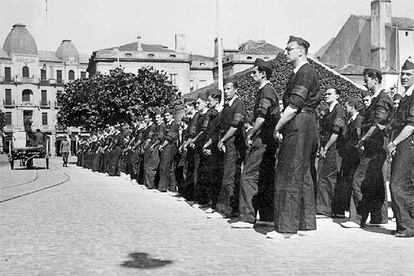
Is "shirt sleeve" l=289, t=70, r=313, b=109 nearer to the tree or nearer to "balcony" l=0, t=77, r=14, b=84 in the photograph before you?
the tree

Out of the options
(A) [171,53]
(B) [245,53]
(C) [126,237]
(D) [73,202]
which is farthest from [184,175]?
(A) [171,53]

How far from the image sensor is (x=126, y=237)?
780 cm

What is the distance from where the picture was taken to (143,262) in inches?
243

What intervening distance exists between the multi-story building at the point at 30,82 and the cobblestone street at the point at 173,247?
310 feet

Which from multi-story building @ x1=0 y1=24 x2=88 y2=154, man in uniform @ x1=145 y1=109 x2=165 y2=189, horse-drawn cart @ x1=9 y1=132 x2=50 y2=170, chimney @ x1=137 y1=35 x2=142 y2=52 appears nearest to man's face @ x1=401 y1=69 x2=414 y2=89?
man in uniform @ x1=145 y1=109 x2=165 y2=189

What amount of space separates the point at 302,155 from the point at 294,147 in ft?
0.47

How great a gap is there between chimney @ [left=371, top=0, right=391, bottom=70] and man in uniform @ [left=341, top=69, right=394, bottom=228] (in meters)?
48.0

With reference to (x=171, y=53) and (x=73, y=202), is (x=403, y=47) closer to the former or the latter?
(x=171, y=53)

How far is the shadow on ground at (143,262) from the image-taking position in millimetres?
5994

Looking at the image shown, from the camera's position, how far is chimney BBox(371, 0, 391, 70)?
55.0 meters

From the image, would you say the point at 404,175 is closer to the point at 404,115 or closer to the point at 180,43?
the point at 404,115

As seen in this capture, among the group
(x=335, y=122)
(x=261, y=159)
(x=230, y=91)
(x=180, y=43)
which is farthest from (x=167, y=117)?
(x=180, y=43)

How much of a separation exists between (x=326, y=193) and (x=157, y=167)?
7258 mm

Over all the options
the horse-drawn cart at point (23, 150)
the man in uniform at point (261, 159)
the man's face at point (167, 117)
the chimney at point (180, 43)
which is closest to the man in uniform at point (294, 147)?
the man in uniform at point (261, 159)
